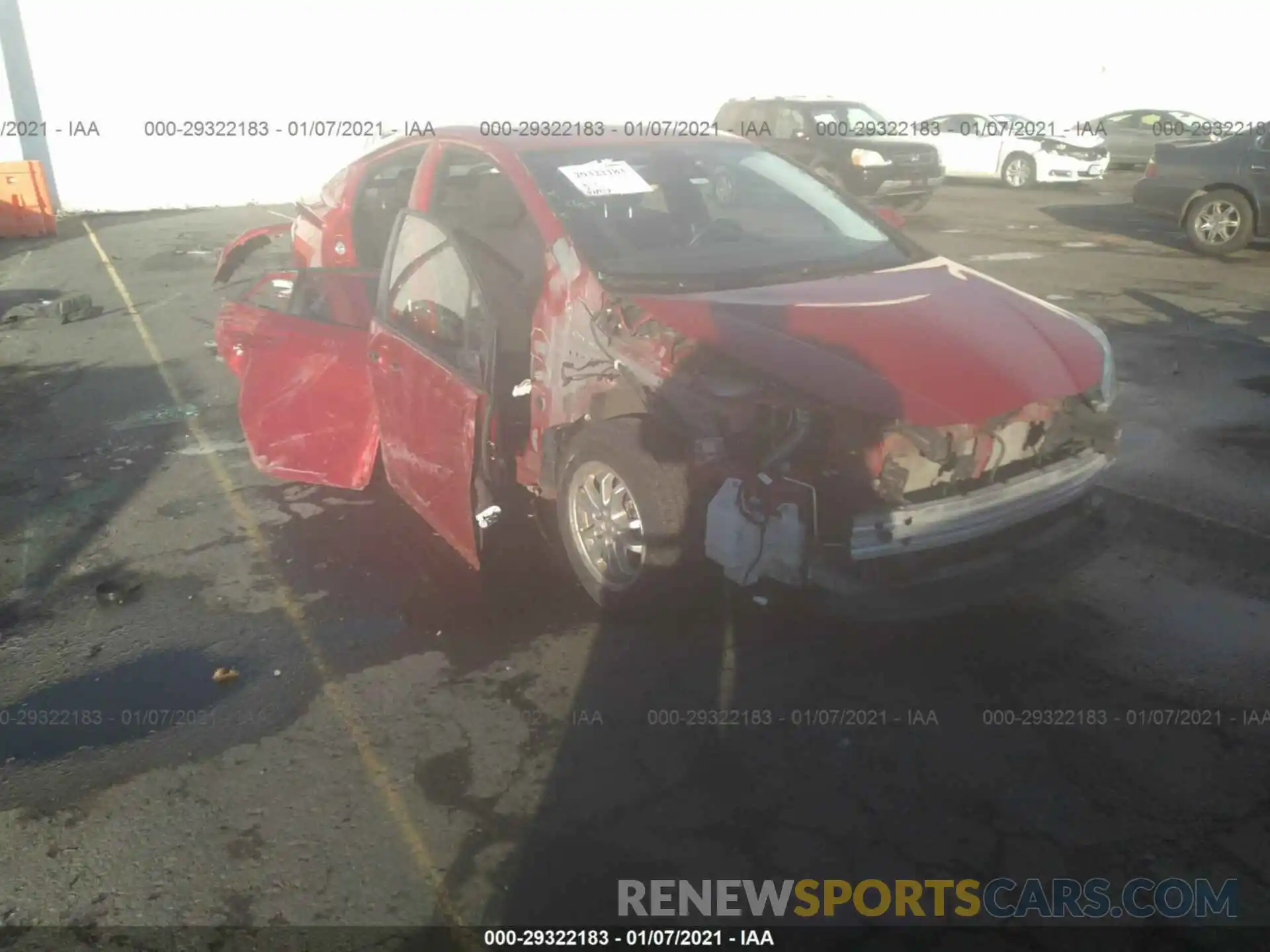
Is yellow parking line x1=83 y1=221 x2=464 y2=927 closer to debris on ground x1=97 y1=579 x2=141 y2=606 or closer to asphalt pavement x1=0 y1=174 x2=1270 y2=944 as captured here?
asphalt pavement x1=0 y1=174 x2=1270 y2=944

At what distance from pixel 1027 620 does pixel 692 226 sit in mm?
2180

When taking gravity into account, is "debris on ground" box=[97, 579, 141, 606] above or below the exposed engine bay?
below

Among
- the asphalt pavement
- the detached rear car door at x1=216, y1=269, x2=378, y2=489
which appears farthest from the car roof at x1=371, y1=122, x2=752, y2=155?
the asphalt pavement

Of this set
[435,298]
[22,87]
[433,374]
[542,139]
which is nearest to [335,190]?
[542,139]

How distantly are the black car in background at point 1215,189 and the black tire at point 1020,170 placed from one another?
8.56 metres

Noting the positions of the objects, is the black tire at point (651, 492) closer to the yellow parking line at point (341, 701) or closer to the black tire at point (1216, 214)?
the yellow parking line at point (341, 701)

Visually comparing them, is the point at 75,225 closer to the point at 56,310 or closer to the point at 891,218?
the point at 56,310

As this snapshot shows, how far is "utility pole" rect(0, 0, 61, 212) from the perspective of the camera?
18500 mm

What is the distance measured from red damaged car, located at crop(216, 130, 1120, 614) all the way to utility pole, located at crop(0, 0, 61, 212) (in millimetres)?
17262

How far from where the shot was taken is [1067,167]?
1977cm

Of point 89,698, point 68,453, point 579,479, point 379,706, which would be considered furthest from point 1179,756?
point 68,453

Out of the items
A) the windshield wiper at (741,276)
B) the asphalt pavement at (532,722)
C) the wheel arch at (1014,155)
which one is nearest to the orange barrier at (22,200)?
the asphalt pavement at (532,722)

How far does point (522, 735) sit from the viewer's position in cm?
332

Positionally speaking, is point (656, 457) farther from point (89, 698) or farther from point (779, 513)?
point (89, 698)
